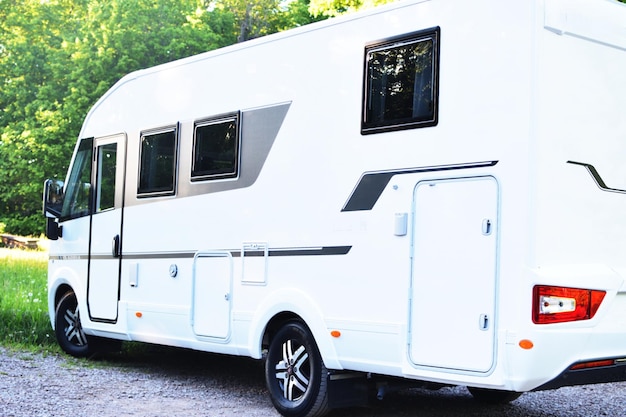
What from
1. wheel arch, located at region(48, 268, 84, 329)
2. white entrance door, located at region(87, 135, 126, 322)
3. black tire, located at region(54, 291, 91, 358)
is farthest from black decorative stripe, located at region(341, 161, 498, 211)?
black tire, located at region(54, 291, 91, 358)

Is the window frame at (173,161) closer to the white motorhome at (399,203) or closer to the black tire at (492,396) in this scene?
the white motorhome at (399,203)

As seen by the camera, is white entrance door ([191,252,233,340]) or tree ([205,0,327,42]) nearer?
white entrance door ([191,252,233,340])

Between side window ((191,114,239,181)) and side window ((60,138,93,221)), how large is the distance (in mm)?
2054

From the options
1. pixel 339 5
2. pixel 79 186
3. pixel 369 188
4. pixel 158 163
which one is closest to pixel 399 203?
pixel 369 188

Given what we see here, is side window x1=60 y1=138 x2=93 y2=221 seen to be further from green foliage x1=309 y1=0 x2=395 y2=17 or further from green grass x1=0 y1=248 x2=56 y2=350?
green foliage x1=309 y1=0 x2=395 y2=17

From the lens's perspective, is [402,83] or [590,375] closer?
[590,375]

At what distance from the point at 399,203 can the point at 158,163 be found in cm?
332

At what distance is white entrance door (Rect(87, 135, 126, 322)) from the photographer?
9125 mm

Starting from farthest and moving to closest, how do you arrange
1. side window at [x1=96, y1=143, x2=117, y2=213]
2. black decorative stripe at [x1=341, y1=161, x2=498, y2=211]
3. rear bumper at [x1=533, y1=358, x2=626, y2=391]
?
side window at [x1=96, y1=143, x2=117, y2=213] → black decorative stripe at [x1=341, y1=161, x2=498, y2=211] → rear bumper at [x1=533, y1=358, x2=626, y2=391]

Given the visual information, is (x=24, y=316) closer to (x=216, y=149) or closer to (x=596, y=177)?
(x=216, y=149)

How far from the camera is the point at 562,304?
532 centimetres

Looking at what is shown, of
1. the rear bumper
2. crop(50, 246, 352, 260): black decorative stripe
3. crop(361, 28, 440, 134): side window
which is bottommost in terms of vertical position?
the rear bumper

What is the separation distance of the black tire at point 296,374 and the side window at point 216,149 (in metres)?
1.57

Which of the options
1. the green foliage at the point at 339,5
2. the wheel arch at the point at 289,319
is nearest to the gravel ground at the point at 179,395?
the wheel arch at the point at 289,319
